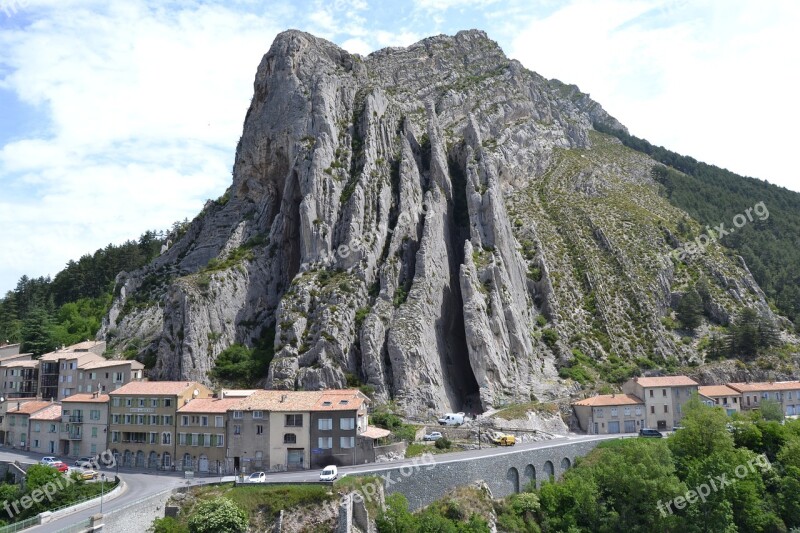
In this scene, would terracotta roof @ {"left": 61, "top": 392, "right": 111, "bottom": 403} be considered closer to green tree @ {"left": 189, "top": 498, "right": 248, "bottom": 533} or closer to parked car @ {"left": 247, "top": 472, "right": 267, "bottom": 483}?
parked car @ {"left": 247, "top": 472, "right": 267, "bottom": 483}

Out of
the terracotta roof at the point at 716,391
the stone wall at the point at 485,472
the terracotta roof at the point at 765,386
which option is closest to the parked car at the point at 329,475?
the stone wall at the point at 485,472

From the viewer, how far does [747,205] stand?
174000mm

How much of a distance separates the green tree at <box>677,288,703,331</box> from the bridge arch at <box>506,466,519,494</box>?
5753 centimetres

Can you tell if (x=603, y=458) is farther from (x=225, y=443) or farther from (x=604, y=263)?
(x=604, y=263)

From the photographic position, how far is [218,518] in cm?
4697

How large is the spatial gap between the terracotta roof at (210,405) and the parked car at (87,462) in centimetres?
1035

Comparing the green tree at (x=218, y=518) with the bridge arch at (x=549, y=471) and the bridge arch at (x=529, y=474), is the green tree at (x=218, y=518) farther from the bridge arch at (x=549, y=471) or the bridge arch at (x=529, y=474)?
the bridge arch at (x=549, y=471)

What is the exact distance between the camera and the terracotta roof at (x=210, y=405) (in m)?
64.9

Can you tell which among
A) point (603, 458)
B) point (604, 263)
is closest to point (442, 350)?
point (603, 458)

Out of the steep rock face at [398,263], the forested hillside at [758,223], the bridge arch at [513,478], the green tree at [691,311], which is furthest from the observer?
the forested hillside at [758,223]

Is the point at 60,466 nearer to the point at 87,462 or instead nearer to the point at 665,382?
the point at 87,462

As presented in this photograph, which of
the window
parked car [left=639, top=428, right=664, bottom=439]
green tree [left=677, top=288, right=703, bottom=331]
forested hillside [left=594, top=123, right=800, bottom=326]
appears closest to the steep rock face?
green tree [left=677, top=288, right=703, bottom=331]

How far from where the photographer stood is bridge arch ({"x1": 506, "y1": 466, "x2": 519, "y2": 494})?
Result: 61562mm

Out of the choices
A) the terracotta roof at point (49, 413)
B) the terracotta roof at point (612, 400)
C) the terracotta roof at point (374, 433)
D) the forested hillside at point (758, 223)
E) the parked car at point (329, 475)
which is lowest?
the parked car at point (329, 475)
